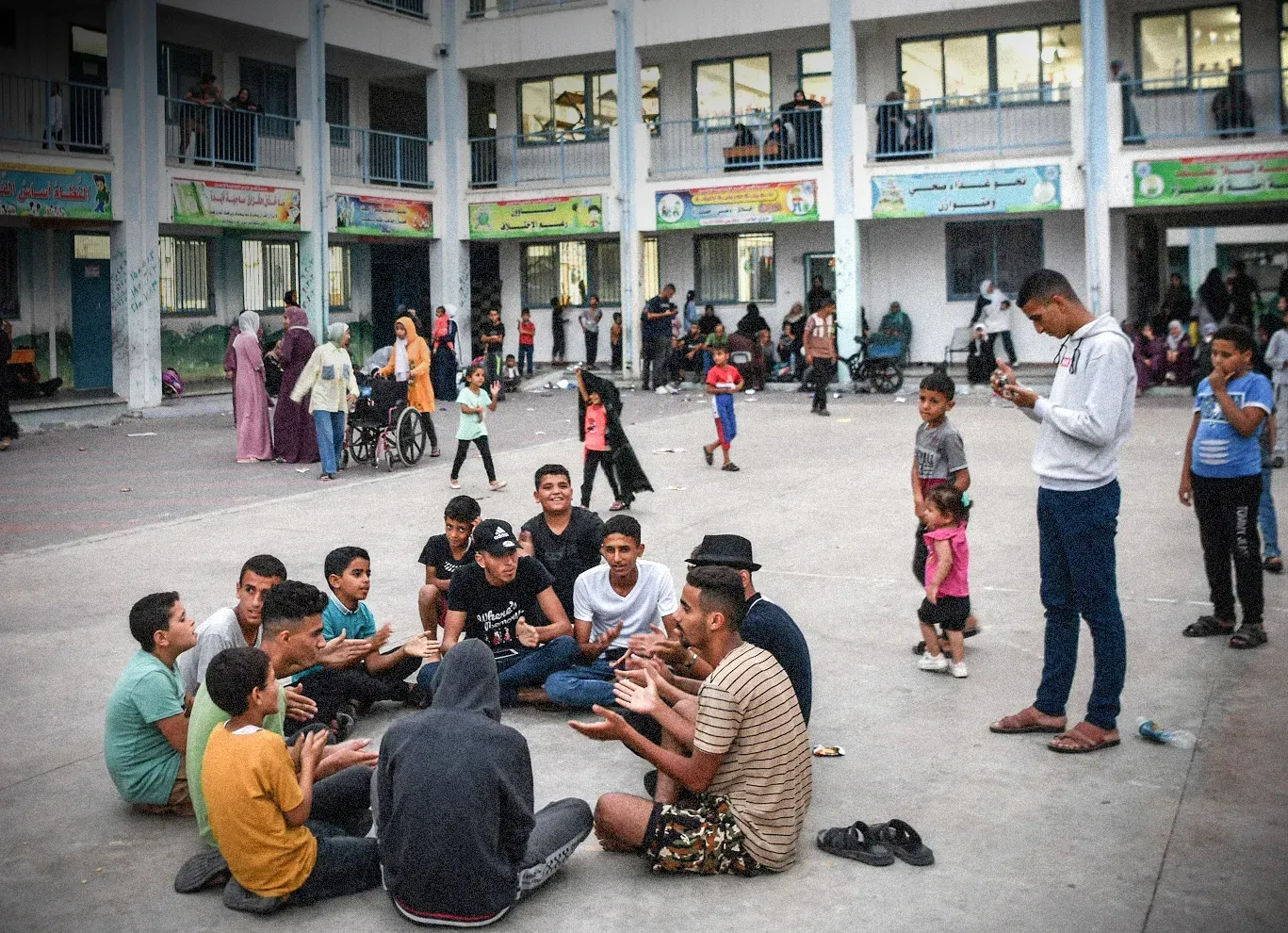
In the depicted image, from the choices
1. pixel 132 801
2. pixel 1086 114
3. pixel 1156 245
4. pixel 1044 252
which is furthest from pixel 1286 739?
pixel 1156 245

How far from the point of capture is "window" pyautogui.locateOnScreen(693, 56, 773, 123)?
96.9 feet

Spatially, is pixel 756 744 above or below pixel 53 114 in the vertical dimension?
below

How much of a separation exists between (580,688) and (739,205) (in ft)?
72.6

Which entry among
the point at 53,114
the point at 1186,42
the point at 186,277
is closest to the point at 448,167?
the point at 186,277

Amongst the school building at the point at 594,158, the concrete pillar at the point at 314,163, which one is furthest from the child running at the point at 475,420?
the concrete pillar at the point at 314,163

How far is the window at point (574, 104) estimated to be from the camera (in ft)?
101

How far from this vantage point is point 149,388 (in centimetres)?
2400

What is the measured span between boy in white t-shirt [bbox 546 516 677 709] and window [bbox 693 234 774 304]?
2346 centimetres

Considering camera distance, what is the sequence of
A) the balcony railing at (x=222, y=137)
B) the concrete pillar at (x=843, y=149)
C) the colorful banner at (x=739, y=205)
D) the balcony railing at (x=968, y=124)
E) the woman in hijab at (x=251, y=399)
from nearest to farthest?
the woman in hijab at (x=251, y=399) → the balcony railing at (x=222, y=137) → the balcony railing at (x=968, y=124) → the concrete pillar at (x=843, y=149) → the colorful banner at (x=739, y=205)

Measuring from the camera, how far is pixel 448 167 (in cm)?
3059

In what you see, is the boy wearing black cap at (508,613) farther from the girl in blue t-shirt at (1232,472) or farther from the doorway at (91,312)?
the doorway at (91,312)

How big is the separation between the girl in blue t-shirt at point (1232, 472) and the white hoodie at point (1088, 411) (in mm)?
1864

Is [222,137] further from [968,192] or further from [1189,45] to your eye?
[1189,45]

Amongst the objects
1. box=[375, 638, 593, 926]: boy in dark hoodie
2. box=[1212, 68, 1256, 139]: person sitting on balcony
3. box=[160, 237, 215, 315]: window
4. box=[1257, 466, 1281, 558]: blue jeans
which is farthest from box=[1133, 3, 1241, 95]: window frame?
box=[375, 638, 593, 926]: boy in dark hoodie
